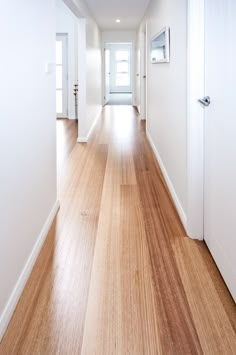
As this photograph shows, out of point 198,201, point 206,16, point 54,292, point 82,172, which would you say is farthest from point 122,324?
point 82,172

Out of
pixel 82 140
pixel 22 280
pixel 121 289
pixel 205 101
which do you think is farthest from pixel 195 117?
pixel 82 140

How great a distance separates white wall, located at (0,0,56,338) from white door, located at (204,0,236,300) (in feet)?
3.41

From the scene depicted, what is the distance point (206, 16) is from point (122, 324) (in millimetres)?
1786

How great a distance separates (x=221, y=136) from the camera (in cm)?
203

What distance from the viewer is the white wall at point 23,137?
65.8 inches

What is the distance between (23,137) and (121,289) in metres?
0.96

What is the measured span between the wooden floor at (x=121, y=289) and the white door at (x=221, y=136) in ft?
0.58

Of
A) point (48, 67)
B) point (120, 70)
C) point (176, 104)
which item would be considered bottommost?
point (176, 104)

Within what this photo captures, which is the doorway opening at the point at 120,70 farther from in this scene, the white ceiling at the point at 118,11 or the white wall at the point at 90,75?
the white wall at the point at 90,75

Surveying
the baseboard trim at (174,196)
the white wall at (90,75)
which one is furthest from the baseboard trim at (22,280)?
the white wall at (90,75)

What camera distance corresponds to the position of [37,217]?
239cm

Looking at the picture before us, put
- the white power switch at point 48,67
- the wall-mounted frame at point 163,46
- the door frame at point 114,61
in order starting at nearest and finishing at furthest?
the white power switch at point 48,67
the wall-mounted frame at point 163,46
the door frame at point 114,61

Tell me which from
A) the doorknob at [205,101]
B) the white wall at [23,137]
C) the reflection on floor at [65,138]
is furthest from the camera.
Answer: the reflection on floor at [65,138]

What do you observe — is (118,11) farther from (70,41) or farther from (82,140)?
(82,140)
